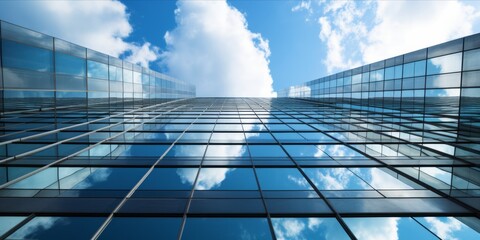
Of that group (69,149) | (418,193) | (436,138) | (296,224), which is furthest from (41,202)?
(436,138)

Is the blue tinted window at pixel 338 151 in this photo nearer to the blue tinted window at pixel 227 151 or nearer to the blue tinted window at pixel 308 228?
the blue tinted window at pixel 227 151

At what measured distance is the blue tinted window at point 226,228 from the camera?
6.34 metres

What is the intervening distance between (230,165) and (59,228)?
5.95m

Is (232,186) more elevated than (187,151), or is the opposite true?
(187,151)

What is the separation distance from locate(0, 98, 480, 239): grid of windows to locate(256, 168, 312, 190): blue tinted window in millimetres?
40

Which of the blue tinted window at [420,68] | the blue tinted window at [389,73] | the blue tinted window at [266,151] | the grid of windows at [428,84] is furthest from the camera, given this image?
the blue tinted window at [389,73]

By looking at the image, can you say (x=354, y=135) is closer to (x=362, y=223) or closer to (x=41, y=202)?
(x=362, y=223)

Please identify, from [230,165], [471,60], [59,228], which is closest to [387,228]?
[230,165]

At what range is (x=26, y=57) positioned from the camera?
16578mm

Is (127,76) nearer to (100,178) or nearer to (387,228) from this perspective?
(100,178)

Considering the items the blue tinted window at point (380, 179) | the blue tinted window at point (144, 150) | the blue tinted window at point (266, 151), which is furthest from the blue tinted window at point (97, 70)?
the blue tinted window at point (380, 179)

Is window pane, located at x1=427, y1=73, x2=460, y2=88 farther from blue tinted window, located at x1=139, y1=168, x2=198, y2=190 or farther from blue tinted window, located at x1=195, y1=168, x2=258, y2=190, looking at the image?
blue tinted window, located at x1=139, y1=168, x2=198, y2=190

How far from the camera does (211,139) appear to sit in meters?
14.7

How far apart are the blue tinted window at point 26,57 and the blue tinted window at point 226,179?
14.9 meters
